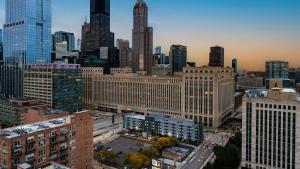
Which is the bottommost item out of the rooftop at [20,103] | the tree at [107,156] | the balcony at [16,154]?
the tree at [107,156]

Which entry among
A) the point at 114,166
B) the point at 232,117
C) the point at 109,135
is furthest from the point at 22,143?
the point at 232,117

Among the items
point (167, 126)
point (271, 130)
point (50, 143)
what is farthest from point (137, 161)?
point (271, 130)

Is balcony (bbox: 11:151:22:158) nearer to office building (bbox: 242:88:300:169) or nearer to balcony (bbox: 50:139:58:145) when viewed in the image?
balcony (bbox: 50:139:58:145)

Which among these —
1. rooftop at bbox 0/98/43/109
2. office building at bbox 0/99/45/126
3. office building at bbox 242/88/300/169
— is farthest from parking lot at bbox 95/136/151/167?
rooftop at bbox 0/98/43/109

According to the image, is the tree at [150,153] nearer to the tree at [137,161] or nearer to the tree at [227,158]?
the tree at [137,161]

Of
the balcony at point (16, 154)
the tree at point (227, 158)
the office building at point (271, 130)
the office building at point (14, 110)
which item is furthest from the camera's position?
the office building at point (14, 110)

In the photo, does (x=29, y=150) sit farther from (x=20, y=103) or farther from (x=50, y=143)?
(x=20, y=103)

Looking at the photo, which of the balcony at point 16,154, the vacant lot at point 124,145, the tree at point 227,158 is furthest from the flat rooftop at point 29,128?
the tree at point 227,158
